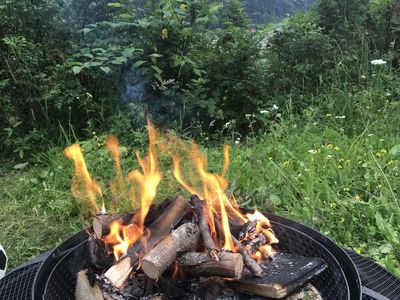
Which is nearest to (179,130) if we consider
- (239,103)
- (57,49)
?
(239,103)

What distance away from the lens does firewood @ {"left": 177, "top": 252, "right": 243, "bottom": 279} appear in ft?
6.06

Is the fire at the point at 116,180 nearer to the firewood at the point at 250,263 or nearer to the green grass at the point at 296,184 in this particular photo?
the green grass at the point at 296,184

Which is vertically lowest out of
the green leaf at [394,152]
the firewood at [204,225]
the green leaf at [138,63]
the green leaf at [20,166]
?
the green leaf at [20,166]

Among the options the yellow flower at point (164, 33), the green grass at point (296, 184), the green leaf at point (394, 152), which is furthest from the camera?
the yellow flower at point (164, 33)

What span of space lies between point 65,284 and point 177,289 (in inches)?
20.8

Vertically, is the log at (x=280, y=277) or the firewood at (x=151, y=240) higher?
the firewood at (x=151, y=240)

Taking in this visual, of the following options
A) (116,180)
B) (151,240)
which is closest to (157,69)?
(116,180)

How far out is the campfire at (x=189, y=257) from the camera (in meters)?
1.90

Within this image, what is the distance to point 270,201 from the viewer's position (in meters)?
3.36

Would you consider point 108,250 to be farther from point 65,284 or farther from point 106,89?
point 106,89

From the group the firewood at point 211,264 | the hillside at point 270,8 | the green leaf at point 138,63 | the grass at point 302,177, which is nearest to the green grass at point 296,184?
the grass at point 302,177

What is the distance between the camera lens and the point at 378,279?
222 centimetres

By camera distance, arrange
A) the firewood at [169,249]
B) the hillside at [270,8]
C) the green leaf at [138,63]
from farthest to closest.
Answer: the hillside at [270,8], the green leaf at [138,63], the firewood at [169,249]

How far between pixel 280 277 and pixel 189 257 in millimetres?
402
